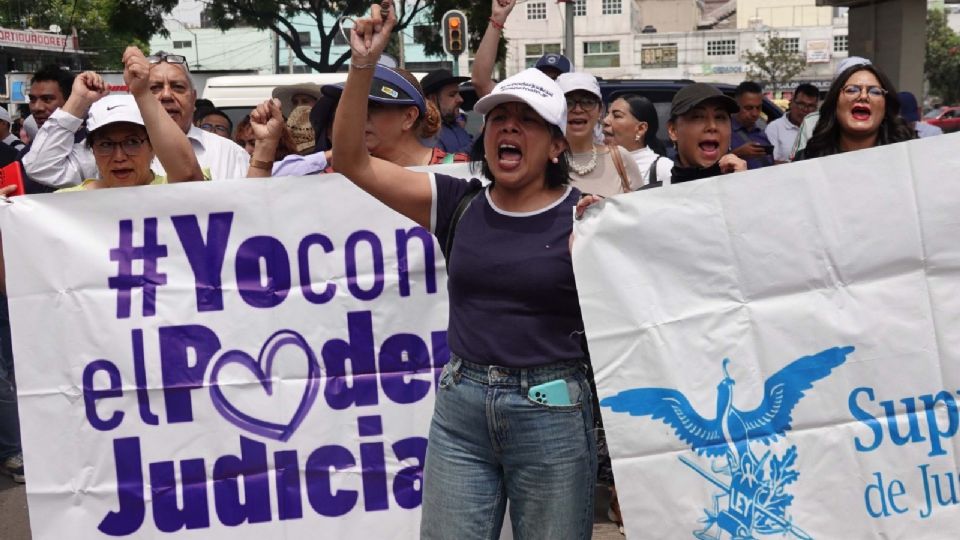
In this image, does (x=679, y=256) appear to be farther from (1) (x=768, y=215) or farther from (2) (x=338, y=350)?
(2) (x=338, y=350)

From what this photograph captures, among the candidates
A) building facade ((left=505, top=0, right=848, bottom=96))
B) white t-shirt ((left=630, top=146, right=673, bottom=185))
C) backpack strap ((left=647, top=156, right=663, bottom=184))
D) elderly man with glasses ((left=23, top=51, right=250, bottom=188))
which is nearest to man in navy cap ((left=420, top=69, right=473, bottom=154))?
white t-shirt ((left=630, top=146, right=673, bottom=185))

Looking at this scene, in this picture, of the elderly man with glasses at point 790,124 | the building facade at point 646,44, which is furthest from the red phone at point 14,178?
the building facade at point 646,44

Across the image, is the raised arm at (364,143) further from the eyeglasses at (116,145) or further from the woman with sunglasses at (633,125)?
the woman with sunglasses at (633,125)

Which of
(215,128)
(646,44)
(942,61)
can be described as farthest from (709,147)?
(646,44)

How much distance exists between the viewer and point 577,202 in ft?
9.80

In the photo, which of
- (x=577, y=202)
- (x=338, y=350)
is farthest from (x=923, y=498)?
(x=338, y=350)

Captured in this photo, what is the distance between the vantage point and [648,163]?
219 inches

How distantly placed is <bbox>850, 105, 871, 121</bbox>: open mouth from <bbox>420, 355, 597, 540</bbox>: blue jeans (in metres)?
1.47

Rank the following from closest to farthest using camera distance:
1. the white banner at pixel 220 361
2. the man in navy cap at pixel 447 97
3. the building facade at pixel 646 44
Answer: the white banner at pixel 220 361 → the man in navy cap at pixel 447 97 → the building facade at pixel 646 44

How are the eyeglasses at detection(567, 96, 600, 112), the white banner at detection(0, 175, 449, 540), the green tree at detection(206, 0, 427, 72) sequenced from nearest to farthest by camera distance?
the white banner at detection(0, 175, 449, 540) → the eyeglasses at detection(567, 96, 600, 112) → the green tree at detection(206, 0, 427, 72)

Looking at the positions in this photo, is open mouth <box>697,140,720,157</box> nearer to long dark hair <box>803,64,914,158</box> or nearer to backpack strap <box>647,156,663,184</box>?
long dark hair <box>803,64,914,158</box>

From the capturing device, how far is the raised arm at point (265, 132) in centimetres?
389

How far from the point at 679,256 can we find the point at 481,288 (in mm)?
578

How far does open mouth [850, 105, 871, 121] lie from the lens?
12.3 feet
